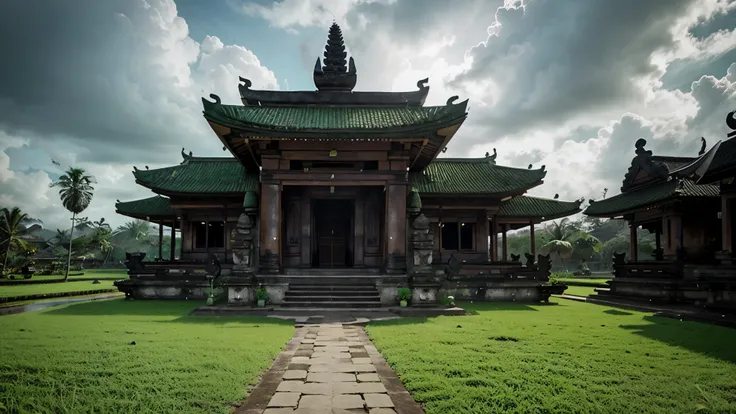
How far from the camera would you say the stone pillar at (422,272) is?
15.5 metres

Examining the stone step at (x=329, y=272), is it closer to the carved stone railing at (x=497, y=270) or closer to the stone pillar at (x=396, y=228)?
the stone pillar at (x=396, y=228)

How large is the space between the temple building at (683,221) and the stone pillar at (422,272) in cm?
923

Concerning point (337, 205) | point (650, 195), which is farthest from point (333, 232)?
point (650, 195)

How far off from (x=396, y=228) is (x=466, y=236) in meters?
8.76

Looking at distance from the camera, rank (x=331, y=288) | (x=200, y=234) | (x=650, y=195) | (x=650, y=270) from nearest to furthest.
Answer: (x=331, y=288) < (x=650, y=270) < (x=650, y=195) < (x=200, y=234)

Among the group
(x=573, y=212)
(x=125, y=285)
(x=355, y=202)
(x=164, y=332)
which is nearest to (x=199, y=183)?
(x=125, y=285)

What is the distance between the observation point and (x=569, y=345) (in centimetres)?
863

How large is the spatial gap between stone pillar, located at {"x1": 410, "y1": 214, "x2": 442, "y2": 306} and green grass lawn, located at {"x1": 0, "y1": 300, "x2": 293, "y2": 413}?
5620mm

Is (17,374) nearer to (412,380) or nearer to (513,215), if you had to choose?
(412,380)

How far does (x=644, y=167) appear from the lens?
23.1 metres

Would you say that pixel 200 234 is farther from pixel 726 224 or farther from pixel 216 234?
pixel 726 224

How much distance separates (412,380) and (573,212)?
23.9 meters

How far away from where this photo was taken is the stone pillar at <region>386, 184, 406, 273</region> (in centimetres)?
1725

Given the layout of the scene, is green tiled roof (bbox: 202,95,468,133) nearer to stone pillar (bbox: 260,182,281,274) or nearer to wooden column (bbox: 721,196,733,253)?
stone pillar (bbox: 260,182,281,274)
